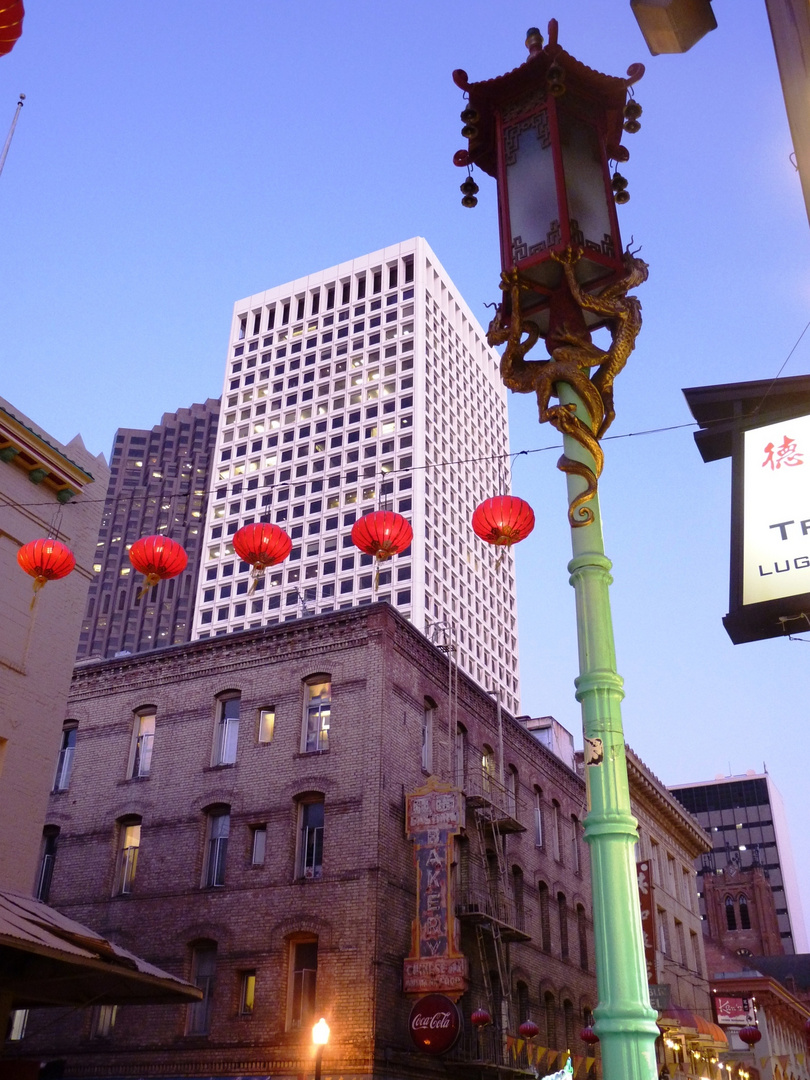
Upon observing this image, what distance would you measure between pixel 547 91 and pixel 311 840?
20630 mm

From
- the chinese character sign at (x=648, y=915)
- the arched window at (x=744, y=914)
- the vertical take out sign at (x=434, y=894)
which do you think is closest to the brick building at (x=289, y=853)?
the vertical take out sign at (x=434, y=894)

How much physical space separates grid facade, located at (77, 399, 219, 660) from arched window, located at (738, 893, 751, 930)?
242 feet

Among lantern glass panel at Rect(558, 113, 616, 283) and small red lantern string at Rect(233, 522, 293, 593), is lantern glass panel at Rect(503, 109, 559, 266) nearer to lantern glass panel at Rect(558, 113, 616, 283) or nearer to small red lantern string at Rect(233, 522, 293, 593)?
lantern glass panel at Rect(558, 113, 616, 283)

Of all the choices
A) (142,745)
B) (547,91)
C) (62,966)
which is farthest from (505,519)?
(142,745)

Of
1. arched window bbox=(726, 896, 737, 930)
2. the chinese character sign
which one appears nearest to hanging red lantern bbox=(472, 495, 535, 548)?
the chinese character sign

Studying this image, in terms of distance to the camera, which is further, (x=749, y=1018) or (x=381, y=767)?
(x=749, y=1018)

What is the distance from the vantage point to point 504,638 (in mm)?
104750

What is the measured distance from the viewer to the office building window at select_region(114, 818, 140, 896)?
2767 centimetres

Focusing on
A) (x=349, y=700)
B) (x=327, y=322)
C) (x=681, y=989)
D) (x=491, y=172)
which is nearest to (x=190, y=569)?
(x=327, y=322)

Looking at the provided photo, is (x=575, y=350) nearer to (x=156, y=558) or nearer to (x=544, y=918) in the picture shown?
(x=156, y=558)

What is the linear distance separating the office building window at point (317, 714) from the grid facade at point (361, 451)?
56249mm

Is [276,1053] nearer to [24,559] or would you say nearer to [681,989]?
[24,559]

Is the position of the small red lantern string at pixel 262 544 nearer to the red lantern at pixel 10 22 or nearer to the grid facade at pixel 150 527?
the red lantern at pixel 10 22

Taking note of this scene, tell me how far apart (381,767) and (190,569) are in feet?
383
